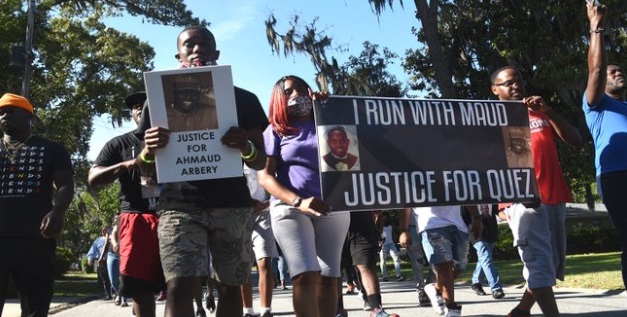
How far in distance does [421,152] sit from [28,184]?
2.69 m

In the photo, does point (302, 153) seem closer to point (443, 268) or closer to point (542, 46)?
point (443, 268)

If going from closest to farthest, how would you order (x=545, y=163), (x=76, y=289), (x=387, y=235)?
(x=545, y=163) < (x=387, y=235) < (x=76, y=289)

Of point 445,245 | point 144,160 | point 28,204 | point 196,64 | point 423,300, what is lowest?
point 423,300

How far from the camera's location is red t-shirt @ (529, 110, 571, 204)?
17.6 feet

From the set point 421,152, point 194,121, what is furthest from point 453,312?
point 194,121

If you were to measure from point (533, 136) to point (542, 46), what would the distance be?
61.2ft

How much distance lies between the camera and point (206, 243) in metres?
3.62

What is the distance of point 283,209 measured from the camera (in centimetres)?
451

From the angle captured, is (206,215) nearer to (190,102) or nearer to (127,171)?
(190,102)

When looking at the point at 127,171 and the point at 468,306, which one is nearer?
the point at 127,171

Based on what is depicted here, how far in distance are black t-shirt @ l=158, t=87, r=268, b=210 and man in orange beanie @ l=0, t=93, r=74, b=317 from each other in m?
0.96

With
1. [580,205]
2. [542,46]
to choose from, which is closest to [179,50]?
[542,46]

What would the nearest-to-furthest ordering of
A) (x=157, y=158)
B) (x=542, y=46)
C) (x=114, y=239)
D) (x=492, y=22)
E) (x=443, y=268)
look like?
1. (x=157, y=158)
2. (x=443, y=268)
3. (x=114, y=239)
4. (x=542, y=46)
5. (x=492, y=22)

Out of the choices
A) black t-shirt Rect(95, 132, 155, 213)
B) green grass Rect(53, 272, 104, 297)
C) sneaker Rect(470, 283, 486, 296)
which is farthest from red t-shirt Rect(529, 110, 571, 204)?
green grass Rect(53, 272, 104, 297)
